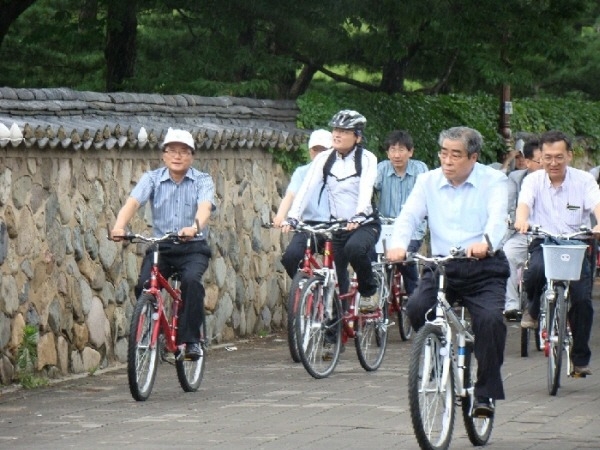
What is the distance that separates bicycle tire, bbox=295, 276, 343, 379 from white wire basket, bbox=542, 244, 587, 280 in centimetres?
181

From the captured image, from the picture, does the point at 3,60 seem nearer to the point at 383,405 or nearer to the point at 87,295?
the point at 87,295

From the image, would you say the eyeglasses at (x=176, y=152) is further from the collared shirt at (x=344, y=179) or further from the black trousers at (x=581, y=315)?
the black trousers at (x=581, y=315)

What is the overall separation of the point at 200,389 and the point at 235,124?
4673 millimetres

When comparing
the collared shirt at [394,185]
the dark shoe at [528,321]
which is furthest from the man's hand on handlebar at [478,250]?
the collared shirt at [394,185]

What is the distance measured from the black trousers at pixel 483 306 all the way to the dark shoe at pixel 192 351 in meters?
2.66

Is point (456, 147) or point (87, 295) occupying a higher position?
point (456, 147)

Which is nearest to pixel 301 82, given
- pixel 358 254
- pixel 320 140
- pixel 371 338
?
pixel 320 140

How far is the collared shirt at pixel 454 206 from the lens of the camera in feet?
27.5

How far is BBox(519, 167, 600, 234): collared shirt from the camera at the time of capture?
1096 cm

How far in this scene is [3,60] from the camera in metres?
23.8

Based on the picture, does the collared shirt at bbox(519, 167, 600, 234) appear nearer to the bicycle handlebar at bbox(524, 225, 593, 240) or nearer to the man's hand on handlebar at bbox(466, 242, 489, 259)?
the bicycle handlebar at bbox(524, 225, 593, 240)

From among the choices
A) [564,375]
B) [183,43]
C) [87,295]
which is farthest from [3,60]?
[564,375]

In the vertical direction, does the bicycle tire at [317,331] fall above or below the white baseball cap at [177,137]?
below

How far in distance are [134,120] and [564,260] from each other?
426 centimetres
